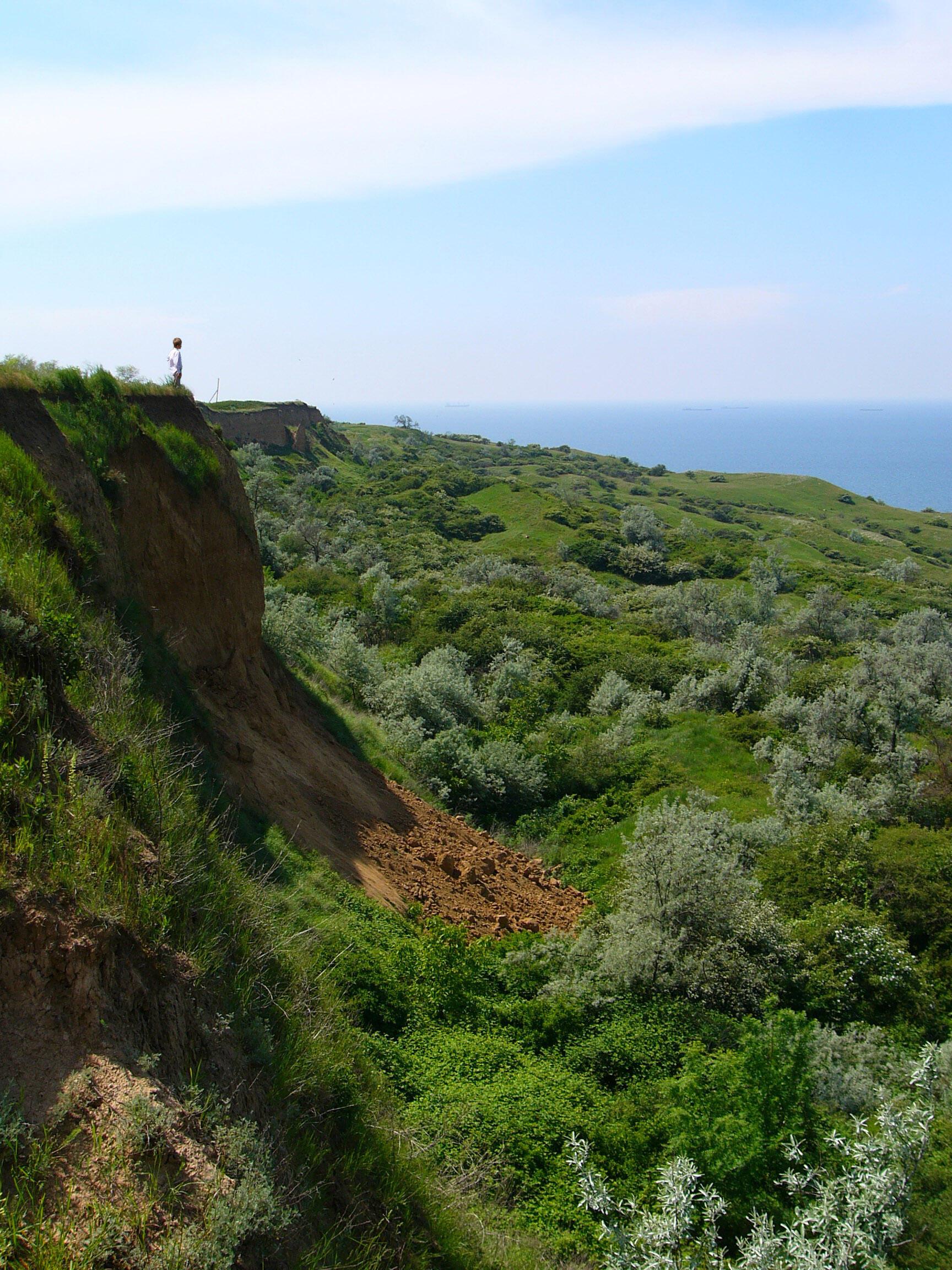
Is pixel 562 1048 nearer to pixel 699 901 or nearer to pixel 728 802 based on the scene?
pixel 699 901

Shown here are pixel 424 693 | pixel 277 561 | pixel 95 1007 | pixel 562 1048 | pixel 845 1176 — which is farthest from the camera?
pixel 277 561

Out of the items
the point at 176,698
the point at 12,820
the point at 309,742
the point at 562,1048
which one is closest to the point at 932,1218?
the point at 562,1048

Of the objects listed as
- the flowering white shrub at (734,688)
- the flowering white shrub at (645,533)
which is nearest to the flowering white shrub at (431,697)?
the flowering white shrub at (734,688)

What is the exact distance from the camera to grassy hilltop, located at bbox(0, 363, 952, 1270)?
3531 millimetres

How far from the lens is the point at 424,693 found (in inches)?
744

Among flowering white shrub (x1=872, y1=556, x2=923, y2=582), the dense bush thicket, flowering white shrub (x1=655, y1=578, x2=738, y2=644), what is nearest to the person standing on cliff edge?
the dense bush thicket

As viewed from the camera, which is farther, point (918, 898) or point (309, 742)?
point (309, 742)

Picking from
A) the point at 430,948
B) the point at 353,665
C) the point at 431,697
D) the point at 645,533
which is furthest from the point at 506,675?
the point at 645,533

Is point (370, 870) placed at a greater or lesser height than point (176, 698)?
lesser

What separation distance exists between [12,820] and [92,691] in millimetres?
1527

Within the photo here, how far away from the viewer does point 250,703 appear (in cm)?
1272

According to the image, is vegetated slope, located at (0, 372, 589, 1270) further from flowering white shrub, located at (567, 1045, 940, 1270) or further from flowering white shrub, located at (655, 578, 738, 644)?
flowering white shrub, located at (655, 578, 738, 644)

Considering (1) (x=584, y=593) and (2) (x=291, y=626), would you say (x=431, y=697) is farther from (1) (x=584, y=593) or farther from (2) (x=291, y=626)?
(1) (x=584, y=593)

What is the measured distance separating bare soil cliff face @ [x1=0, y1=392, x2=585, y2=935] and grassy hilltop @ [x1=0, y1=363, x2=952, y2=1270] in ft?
0.62
